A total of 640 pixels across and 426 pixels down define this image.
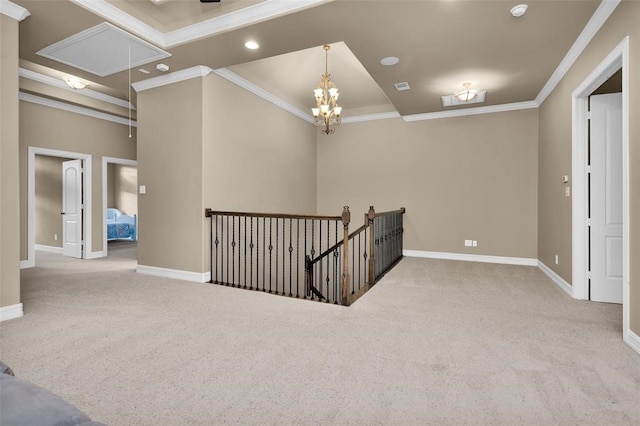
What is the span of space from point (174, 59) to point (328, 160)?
4052 mm

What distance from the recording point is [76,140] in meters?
6.45

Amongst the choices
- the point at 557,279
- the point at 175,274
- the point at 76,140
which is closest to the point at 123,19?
the point at 175,274

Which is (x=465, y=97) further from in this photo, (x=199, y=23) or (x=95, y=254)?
(x=95, y=254)

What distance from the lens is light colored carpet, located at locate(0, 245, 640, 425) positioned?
68.8 inches

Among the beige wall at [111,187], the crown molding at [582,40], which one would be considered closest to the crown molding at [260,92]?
the crown molding at [582,40]

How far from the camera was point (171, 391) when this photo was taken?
1906 mm

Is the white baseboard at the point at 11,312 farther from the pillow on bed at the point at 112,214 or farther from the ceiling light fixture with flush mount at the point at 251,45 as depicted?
the pillow on bed at the point at 112,214

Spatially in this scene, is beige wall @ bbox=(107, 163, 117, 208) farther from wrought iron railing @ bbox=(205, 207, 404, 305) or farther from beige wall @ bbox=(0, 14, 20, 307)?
beige wall @ bbox=(0, 14, 20, 307)

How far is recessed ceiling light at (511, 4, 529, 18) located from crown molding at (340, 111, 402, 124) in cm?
365

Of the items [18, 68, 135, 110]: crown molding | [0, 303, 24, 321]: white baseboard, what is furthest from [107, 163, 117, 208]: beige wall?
[0, 303, 24, 321]: white baseboard

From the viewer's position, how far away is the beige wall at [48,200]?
7418mm

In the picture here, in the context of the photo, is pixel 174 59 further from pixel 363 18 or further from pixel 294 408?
pixel 294 408

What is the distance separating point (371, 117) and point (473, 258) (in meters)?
3.54

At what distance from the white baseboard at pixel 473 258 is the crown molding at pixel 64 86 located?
652cm
